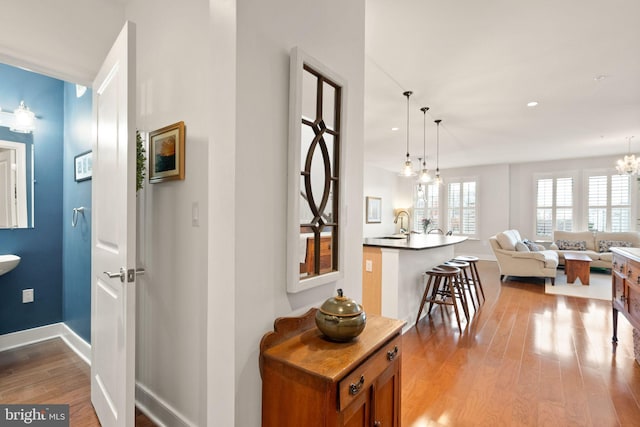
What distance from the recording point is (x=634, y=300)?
2369 mm

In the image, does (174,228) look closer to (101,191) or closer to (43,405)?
(101,191)

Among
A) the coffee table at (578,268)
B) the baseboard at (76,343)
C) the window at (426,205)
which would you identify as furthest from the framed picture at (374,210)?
the baseboard at (76,343)

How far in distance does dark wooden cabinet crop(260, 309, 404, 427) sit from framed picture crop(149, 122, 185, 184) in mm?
1063

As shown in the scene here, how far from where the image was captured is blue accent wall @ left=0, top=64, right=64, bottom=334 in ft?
8.98

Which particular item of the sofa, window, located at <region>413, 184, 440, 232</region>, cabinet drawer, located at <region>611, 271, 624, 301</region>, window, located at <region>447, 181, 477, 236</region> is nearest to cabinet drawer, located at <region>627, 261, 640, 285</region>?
cabinet drawer, located at <region>611, 271, 624, 301</region>

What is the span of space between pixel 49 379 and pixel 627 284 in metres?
4.63

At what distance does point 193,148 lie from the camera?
5.44ft

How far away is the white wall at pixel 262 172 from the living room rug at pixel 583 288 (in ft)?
17.7

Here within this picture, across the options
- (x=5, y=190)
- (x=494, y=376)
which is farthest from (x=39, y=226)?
(x=494, y=376)

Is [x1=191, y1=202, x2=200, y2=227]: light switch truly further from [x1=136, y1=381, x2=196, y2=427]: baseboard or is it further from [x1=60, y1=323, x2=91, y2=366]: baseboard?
[x1=60, y1=323, x2=91, y2=366]: baseboard

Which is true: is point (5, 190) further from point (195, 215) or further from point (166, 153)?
point (195, 215)

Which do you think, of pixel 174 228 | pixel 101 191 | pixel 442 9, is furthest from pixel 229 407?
pixel 442 9

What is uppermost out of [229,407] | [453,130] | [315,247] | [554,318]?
[453,130]

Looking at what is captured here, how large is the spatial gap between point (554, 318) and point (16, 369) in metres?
5.46
